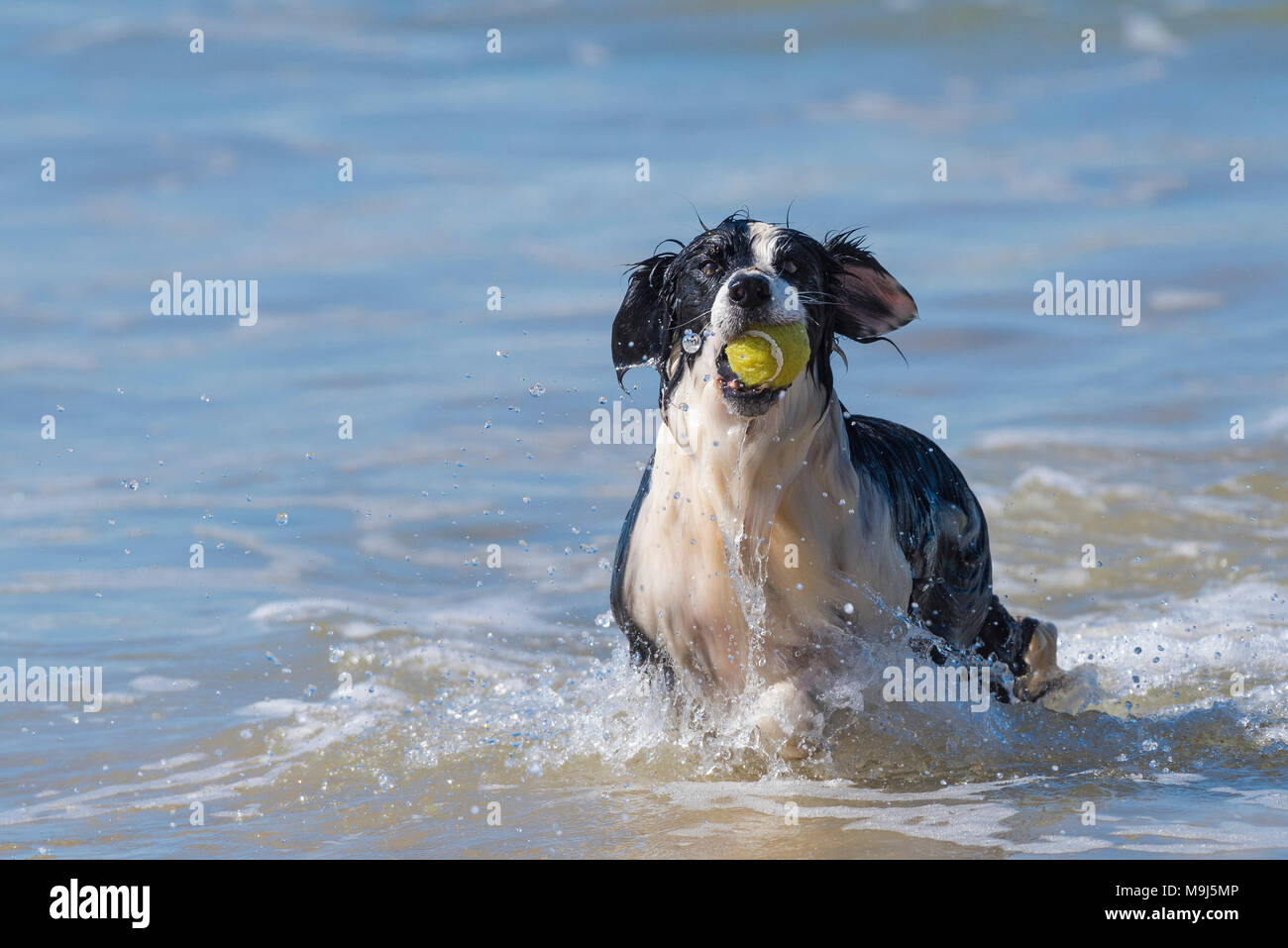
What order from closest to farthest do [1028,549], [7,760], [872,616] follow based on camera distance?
[872,616], [7,760], [1028,549]

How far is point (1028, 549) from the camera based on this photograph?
9.18 m

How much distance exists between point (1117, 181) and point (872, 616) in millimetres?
12724

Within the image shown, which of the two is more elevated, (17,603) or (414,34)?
(414,34)

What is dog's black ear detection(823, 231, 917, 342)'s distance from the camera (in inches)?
220

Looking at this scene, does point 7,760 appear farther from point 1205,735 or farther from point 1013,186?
point 1013,186

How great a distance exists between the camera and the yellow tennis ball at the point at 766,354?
4988 millimetres

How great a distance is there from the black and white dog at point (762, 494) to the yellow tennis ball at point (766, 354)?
29 mm

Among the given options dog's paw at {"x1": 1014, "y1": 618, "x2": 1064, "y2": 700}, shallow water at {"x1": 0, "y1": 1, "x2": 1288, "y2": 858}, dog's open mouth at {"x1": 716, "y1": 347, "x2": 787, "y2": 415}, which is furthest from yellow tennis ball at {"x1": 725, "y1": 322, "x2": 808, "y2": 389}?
dog's paw at {"x1": 1014, "y1": 618, "x2": 1064, "y2": 700}

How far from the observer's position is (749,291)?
16.3ft

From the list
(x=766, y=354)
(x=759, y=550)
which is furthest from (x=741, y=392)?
(x=759, y=550)

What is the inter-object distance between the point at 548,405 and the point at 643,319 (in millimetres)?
5571

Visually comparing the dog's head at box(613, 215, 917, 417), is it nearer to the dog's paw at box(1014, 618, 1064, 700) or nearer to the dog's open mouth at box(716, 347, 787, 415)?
the dog's open mouth at box(716, 347, 787, 415)

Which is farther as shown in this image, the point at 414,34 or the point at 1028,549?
the point at 414,34

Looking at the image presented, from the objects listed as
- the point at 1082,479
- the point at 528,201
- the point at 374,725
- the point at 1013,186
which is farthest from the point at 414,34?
the point at 374,725
